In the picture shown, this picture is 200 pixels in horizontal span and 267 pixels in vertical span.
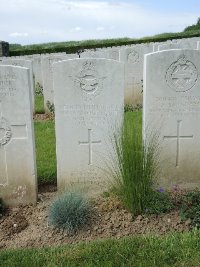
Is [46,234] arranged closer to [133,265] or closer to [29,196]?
[29,196]

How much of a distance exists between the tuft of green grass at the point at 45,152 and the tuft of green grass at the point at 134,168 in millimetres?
1518

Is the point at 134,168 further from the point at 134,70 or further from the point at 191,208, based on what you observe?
the point at 134,70

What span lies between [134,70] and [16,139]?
5822 millimetres

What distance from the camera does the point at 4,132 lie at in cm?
447

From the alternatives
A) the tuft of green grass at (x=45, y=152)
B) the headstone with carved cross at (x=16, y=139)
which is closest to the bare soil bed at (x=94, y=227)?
the headstone with carved cross at (x=16, y=139)

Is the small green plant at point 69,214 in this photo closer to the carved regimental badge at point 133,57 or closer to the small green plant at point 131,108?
the small green plant at point 131,108

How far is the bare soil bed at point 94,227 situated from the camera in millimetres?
3869

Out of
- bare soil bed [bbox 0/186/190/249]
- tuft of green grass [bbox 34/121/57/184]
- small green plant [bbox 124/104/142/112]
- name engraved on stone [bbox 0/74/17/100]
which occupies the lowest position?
bare soil bed [bbox 0/186/190/249]

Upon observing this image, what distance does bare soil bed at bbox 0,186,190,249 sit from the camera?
3.87 m

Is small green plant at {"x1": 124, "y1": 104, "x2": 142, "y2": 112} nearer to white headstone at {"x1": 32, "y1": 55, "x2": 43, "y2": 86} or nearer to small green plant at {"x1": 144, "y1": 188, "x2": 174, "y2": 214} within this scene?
white headstone at {"x1": 32, "y1": 55, "x2": 43, "y2": 86}

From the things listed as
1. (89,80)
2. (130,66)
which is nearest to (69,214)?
(89,80)

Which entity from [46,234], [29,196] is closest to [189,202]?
[46,234]

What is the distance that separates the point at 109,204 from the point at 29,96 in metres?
1.45

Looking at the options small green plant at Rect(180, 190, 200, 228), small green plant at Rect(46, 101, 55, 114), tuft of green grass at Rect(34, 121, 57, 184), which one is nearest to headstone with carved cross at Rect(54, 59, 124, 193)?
tuft of green grass at Rect(34, 121, 57, 184)
